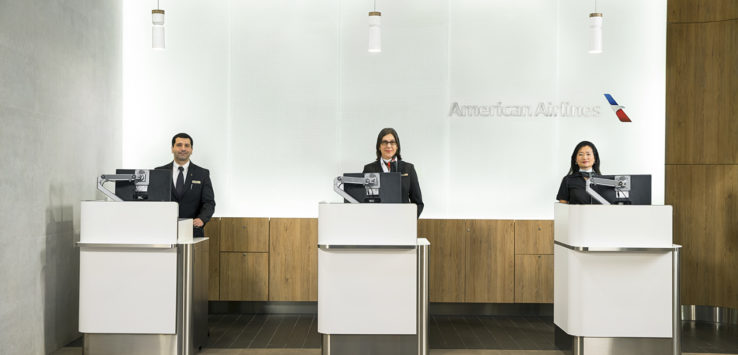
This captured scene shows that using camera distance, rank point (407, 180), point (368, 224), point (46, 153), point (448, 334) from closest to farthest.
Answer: point (368, 224) → point (46, 153) → point (407, 180) → point (448, 334)

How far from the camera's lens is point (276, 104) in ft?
23.0

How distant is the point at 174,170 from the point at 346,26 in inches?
104

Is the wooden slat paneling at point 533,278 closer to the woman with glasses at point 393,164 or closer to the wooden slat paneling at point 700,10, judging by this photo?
the woman with glasses at point 393,164

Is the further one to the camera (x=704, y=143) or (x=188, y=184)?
(x=704, y=143)

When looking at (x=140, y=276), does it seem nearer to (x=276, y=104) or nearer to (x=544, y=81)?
(x=276, y=104)

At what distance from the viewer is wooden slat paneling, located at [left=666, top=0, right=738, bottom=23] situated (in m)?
6.55

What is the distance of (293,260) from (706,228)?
4620mm

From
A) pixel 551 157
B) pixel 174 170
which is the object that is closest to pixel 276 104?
pixel 174 170

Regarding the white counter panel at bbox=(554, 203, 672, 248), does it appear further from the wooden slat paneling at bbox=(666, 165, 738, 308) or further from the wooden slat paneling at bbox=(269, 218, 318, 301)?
the wooden slat paneling at bbox=(269, 218, 318, 301)

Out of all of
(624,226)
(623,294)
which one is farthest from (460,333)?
(624,226)

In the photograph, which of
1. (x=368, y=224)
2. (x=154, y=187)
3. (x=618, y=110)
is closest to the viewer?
(x=368, y=224)

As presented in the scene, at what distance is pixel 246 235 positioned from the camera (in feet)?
21.8

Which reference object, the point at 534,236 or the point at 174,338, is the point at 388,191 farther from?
the point at 534,236

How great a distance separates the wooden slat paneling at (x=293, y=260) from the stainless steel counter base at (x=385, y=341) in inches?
75.8
